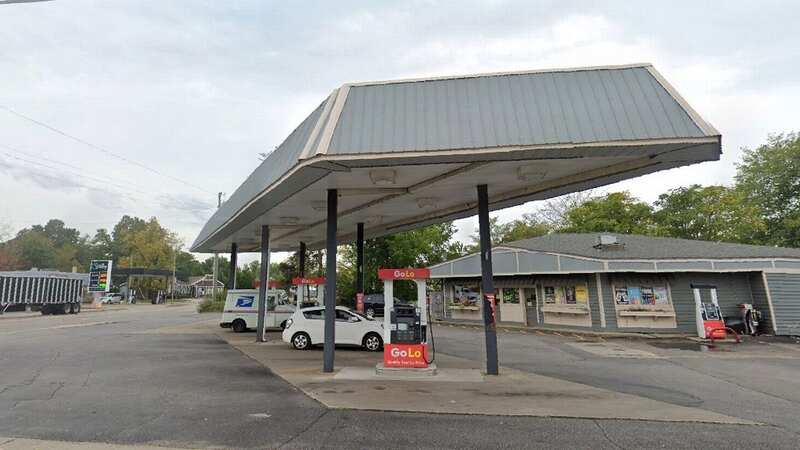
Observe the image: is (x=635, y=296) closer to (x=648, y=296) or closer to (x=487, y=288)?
(x=648, y=296)

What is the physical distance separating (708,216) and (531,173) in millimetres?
34639

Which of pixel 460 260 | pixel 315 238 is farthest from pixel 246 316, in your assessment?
pixel 460 260

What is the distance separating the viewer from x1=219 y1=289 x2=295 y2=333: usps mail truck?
64.1 ft

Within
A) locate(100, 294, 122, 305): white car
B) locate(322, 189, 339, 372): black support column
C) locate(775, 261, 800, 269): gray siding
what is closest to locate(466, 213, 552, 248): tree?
locate(775, 261, 800, 269): gray siding

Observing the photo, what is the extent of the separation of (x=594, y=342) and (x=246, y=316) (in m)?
16.0

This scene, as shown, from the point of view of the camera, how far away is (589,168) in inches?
360

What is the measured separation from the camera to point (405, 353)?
31.6ft

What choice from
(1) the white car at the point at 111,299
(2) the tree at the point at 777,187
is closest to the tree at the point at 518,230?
(2) the tree at the point at 777,187

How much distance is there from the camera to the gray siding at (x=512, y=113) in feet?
23.3

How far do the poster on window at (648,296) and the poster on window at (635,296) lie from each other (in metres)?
0.17

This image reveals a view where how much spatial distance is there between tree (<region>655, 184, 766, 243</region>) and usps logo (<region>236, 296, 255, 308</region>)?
33893 mm

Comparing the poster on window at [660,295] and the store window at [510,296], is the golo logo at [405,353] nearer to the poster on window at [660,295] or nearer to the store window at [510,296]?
the store window at [510,296]

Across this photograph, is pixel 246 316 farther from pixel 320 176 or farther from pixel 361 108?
pixel 361 108

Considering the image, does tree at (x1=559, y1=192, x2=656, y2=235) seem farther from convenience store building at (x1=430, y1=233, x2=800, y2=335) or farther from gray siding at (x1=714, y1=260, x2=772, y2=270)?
gray siding at (x1=714, y1=260, x2=772, y2=270)
